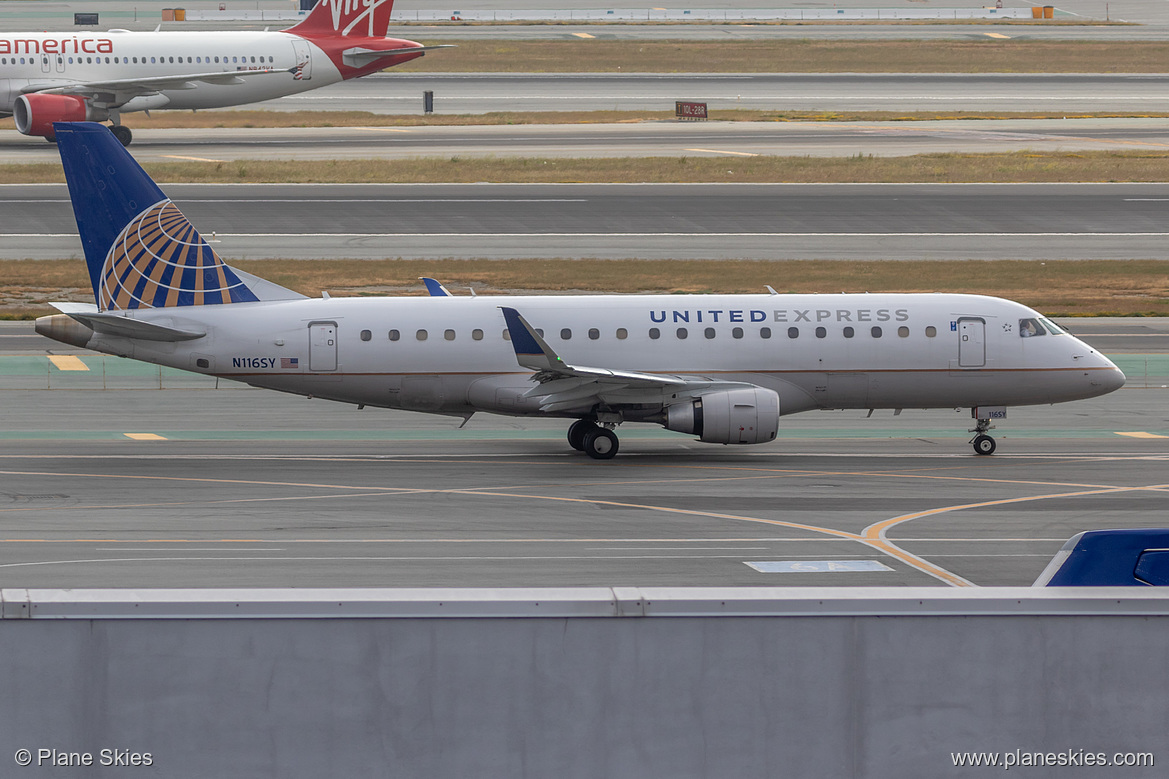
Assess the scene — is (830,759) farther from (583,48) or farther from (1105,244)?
(583,48)

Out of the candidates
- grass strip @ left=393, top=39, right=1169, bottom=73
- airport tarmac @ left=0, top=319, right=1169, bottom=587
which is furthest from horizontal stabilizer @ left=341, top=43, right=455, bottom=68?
airport tarmac @ left=0, top=319, right=1169, bottom=587

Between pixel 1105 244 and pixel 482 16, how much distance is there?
5362 inches

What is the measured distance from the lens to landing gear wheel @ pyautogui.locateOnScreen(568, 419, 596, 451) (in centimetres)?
3450

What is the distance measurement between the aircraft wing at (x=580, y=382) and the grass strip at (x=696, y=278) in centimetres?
2223

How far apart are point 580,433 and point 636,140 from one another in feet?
206

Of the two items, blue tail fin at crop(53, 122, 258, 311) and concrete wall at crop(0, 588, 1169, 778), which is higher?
blue tail fin at crop(53, 122, 258, 311)

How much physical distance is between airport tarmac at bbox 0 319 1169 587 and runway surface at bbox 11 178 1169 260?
22.1 m

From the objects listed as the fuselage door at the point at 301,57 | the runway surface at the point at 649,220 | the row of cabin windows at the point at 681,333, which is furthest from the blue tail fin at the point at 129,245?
the fuselage door at the point at 301,57

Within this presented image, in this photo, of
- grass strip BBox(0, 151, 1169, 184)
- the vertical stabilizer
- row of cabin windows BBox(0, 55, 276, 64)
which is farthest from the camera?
the vertical stabilizer

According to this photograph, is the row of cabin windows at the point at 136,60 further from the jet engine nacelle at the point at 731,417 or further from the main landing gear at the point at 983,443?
the main landing gear at the point at 983,443

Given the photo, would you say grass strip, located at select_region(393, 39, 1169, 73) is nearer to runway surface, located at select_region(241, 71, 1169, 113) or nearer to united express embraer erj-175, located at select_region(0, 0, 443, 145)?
runway surface, located at select_region(241, 71, 1169, 113)

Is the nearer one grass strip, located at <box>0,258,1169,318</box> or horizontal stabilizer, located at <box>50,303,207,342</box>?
horizontal stabilizer, located at <box>50,303,207,342</box>

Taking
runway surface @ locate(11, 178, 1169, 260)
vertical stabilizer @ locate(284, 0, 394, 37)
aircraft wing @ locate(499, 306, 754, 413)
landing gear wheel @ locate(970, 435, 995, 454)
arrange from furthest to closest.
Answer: vertical stabilizer @ locate(284, 0, 394, 37), runway surface @ locate(11, 178, 1169, 260), landing gear wheel @ locate(970, 435, 995, 454), aircraft wing @ locate(499, 306, 754, 413)

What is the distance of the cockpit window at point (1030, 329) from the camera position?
113 ft
